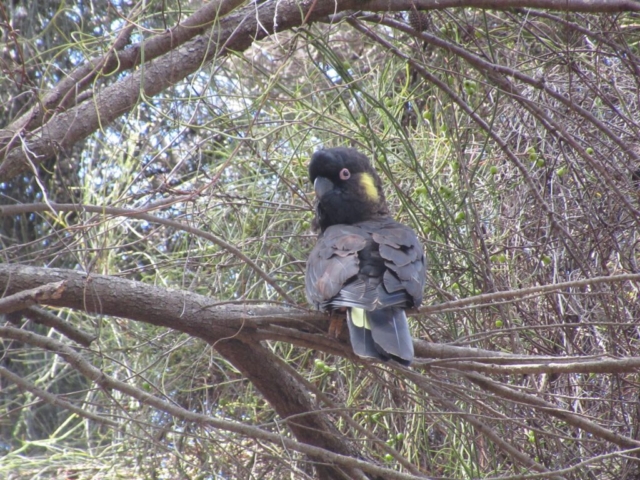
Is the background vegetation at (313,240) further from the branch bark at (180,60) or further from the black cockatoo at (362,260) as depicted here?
the black cockatoo at (362,260)

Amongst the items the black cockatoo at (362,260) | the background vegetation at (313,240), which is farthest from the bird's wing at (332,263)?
the background vegetation at (313,240)

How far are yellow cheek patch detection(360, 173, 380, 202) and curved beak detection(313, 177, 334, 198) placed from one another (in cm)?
13

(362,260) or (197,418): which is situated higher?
(362,260)

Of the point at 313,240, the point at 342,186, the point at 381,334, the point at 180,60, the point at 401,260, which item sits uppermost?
the point at 180,60

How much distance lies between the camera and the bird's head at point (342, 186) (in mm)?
2854

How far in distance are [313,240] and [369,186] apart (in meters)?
0.43

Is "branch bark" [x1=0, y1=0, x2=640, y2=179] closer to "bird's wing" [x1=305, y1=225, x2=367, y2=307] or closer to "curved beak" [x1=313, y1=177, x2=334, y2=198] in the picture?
"curved beak" [x1=313, y1=177, x2=334, y2=198]

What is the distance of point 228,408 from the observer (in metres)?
3.23

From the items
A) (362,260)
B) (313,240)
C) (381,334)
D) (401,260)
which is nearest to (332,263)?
(362,260)

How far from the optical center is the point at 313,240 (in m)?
3.19

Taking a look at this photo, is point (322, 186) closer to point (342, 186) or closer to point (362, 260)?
point (342, 186)

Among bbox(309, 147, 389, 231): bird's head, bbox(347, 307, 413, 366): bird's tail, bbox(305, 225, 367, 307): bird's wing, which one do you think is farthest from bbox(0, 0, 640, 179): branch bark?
bbox(347, 307, 413, 366): bird's tail

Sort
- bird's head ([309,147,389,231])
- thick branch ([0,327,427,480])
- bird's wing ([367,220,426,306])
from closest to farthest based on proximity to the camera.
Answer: thick branch ([0,327,427,480]) → bird's wing ([367,220,426,306]) → bird's head ([309,147,389,231])

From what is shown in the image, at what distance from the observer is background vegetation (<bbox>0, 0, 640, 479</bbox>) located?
6.89 feet
